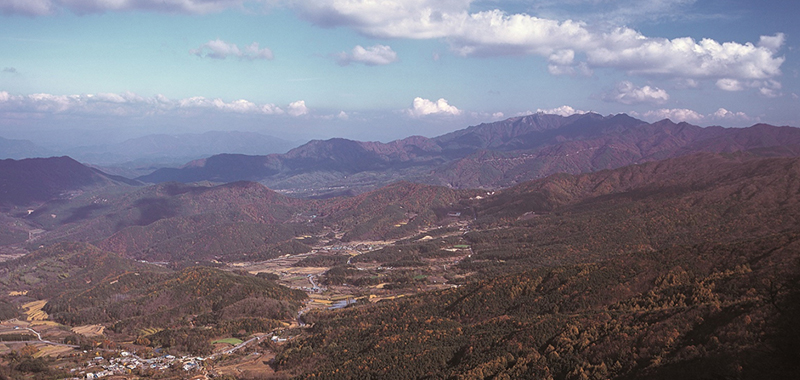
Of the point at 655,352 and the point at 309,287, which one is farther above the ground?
the point at 655,352

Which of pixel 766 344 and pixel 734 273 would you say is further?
pixel 734 273

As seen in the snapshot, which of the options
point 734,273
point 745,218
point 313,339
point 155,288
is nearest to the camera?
point 734,273

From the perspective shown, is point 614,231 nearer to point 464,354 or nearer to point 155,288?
point 464,354

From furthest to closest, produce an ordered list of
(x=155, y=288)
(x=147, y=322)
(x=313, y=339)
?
(x=155, y=288) → (x=147, y=322) → (x=313, y=339)

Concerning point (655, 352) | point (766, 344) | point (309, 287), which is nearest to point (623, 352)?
point (655, 352)

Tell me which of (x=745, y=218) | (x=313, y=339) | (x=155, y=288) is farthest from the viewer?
(x=745, y=218)

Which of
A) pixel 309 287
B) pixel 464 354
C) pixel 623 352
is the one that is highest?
pixel 623 352

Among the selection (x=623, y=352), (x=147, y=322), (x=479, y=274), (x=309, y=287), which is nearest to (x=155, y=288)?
(x=147, y=322)

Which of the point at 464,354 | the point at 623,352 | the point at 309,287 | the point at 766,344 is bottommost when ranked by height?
the point at 309,287

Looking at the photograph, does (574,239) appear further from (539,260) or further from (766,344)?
(766,344)
